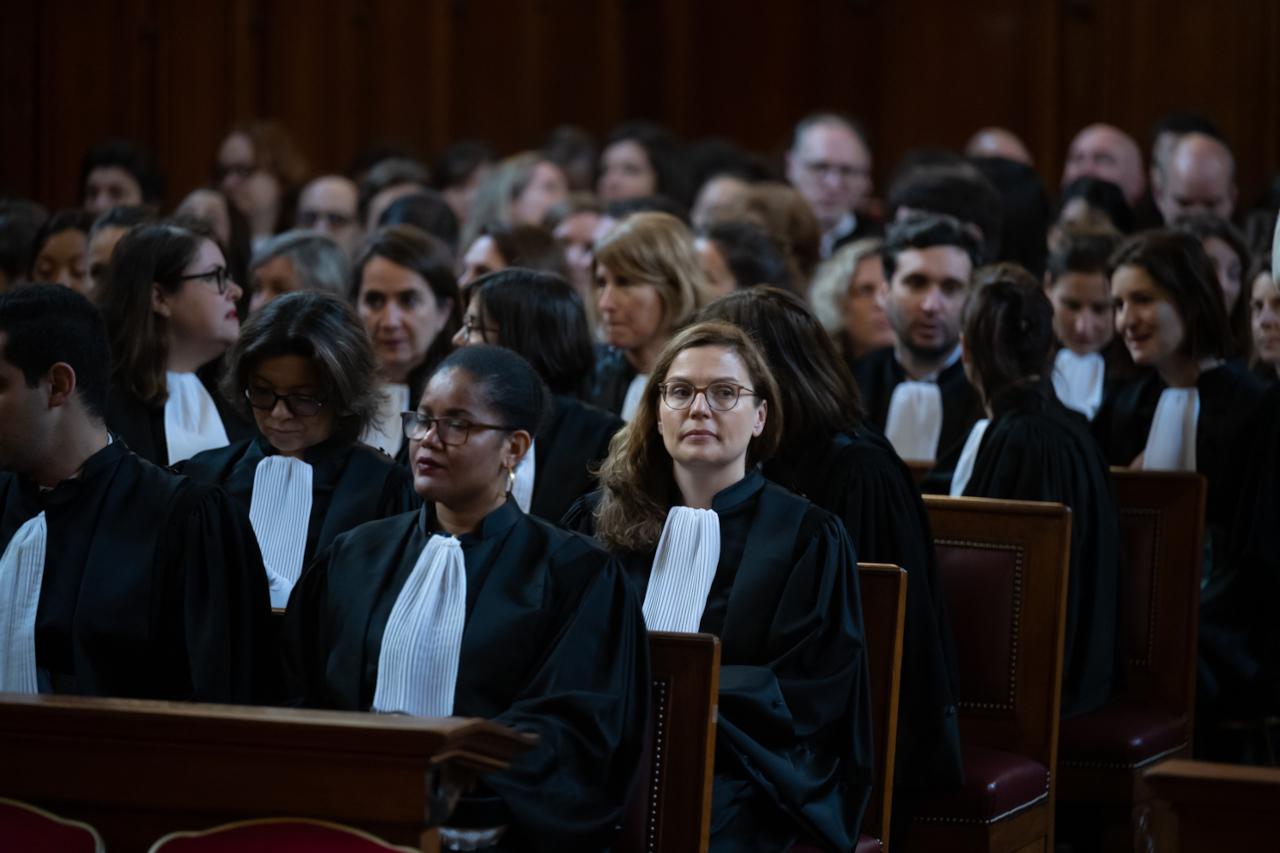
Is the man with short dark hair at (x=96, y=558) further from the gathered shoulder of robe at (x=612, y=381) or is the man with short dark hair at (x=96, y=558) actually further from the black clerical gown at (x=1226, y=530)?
the black clerical gown at (x=1226, y=530)

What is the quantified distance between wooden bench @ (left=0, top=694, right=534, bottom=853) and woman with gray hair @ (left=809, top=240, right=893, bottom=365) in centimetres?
428

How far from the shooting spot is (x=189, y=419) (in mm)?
5156

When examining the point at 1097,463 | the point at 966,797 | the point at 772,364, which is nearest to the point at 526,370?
the point at 772,364

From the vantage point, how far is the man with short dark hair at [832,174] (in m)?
9.52

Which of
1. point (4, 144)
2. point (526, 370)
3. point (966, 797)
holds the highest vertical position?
point (4, 144)

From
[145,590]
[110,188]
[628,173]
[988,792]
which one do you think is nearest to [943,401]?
[988,792]

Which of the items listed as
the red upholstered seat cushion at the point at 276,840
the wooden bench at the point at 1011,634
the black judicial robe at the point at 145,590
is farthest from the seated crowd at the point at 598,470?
the red upholstered seat cushion at the point at 276,840

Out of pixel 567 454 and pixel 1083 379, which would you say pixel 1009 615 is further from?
pixel 1083 379

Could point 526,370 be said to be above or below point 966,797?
above

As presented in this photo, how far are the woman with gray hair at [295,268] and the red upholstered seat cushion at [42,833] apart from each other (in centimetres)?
337

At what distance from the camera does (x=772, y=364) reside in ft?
14.8

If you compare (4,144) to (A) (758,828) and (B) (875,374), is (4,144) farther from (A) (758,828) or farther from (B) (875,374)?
(A) (758,828)

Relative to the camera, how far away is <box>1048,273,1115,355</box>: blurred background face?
6.79 m

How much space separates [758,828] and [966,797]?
0.73m
